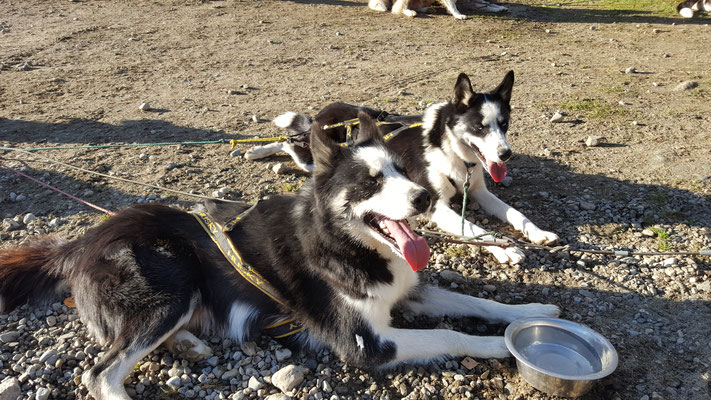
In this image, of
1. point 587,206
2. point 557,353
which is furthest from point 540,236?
point 557,353

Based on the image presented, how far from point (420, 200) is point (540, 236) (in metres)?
1.92

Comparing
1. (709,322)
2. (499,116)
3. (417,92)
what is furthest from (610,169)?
(417,92)

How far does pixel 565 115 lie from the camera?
21.7ft

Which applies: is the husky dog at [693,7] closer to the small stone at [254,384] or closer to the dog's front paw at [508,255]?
the dog's front paw at [508,255]

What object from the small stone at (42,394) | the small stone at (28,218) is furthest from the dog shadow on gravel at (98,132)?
the small stone at (42,394)

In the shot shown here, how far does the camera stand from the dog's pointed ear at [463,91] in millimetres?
4418

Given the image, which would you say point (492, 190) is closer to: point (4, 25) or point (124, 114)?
point (124, 114)

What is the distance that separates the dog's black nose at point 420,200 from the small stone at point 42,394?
2360mm

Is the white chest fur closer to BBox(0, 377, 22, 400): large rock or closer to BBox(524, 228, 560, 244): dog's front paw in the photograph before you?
BBox(524, 228, 560, 244): dog's front paw

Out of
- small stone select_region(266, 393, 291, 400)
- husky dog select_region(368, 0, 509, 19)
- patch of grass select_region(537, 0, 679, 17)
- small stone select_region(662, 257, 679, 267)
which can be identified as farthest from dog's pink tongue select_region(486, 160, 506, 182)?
patch of grass select_region(537, 0, 679, 17)

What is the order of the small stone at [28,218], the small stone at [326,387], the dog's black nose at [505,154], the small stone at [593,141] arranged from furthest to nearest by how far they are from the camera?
the small stone at [593,141], the small stone at [28,218], the dog's black nose at [505,154], the small stone at [326,387]

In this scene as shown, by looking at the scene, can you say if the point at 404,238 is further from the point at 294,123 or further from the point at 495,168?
the point at 294,123

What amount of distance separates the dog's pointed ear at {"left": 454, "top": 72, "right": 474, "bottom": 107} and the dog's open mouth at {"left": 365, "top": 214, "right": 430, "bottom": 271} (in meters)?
2.13

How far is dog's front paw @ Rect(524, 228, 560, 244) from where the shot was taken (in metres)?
4.00
